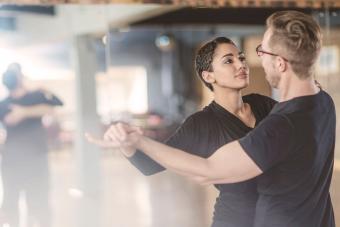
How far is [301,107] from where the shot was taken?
1470 millimetres

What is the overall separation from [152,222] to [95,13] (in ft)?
4.41

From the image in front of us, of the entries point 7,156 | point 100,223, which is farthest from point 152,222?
point 7,156

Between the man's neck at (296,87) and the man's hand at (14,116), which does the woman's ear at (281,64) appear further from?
the man's hand at (14,116)

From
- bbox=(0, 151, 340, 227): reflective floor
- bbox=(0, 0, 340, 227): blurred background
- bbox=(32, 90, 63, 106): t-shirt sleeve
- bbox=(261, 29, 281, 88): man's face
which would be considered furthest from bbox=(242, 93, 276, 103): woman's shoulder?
bbox=(32, 90, 63, 106): t-shirt sleeve

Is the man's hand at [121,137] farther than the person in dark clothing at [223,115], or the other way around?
the person in dark clothing at [223,115]

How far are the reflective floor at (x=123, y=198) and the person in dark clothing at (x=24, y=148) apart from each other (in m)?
0.07

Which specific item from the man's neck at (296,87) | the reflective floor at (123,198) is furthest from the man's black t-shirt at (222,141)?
the reflective floor at (123,198)

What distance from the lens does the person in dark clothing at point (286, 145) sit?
1415mm

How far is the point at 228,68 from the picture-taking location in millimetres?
2012

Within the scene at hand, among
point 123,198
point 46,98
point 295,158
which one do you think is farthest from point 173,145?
point 123,198

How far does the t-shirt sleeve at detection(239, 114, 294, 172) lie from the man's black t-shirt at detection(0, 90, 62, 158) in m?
1.72

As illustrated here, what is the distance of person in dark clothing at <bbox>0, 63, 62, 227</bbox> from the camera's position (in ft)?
9.08

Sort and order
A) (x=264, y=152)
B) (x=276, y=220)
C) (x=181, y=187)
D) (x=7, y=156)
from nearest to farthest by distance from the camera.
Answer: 1. (x=264, y=152)
2. (x=276, y=220)
3. (x=7, y=156)
4. (x=181, y=187)

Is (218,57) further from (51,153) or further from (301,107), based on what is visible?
(51,153)
